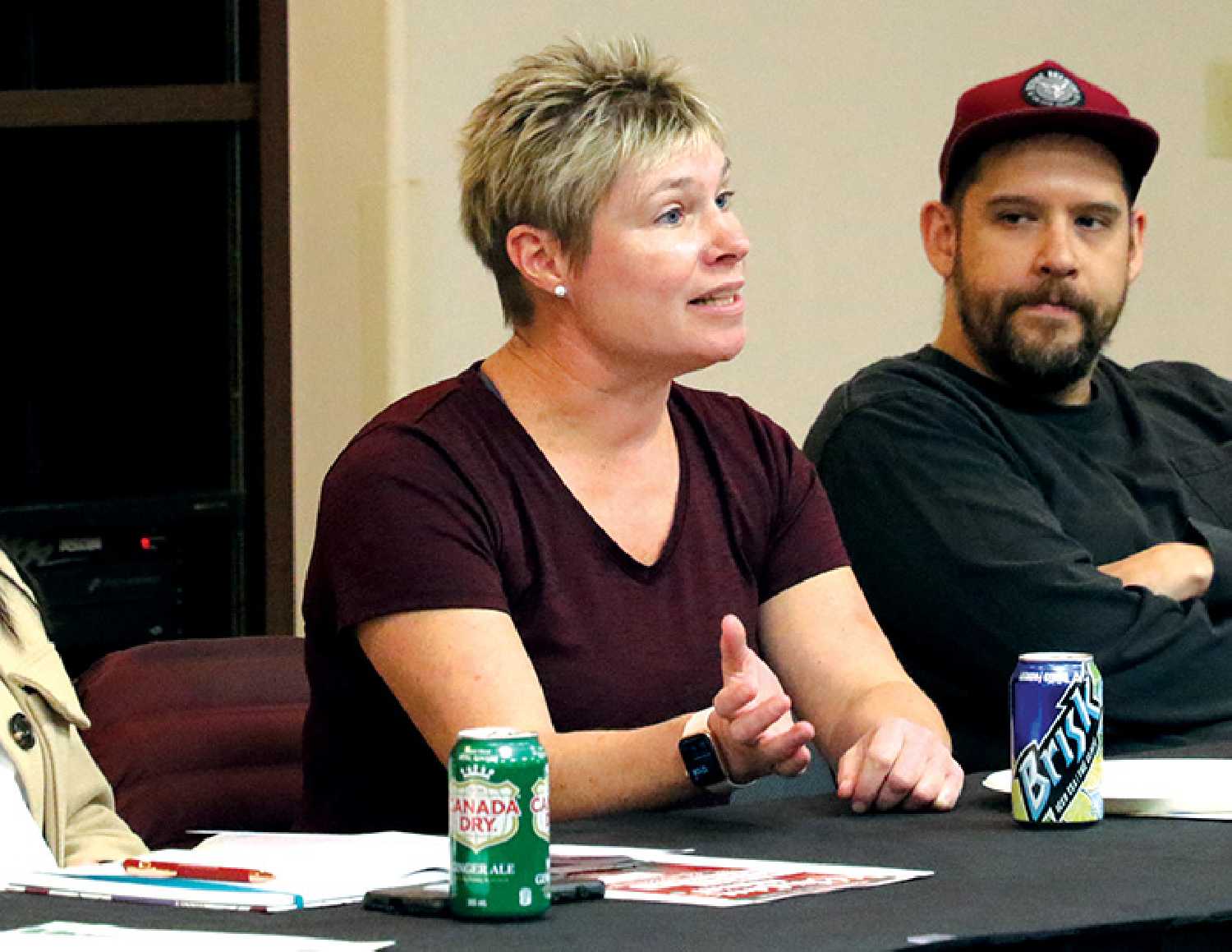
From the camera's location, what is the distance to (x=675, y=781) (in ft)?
6.30

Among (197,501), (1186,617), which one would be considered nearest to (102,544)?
(197,501)

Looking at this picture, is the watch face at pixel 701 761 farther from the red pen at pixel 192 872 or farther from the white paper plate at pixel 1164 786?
the red pen at pixel 192 872

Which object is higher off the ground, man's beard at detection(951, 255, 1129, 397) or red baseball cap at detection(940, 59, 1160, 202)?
red baseball cap at detection(940, 59, 1160, 202)

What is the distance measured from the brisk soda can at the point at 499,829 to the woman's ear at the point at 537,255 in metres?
0.99

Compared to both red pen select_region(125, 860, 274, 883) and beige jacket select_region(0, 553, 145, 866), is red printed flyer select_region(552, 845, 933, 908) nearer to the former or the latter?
red pen select_region(125, 860, 274, 883)

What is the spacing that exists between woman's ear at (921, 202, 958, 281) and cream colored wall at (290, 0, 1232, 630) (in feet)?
1.14

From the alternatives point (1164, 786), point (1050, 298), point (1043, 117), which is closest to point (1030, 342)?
point (1050, 298)

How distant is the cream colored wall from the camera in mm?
3518

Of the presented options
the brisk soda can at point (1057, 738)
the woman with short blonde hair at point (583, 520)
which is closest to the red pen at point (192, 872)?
the woman with short blonde hair at point (583, 520)

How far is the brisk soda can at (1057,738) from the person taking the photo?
5.84ft

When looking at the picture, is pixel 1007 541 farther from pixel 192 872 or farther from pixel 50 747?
pixel 192 872

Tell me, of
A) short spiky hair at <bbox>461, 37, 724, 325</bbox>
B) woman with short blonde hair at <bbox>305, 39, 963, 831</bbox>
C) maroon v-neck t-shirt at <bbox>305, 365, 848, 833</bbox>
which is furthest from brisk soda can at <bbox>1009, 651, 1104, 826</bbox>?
short spiky hair at <bbox>461, 37, 724, 325</bbox>

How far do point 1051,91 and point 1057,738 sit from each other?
4.45ft

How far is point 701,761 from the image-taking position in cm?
188
